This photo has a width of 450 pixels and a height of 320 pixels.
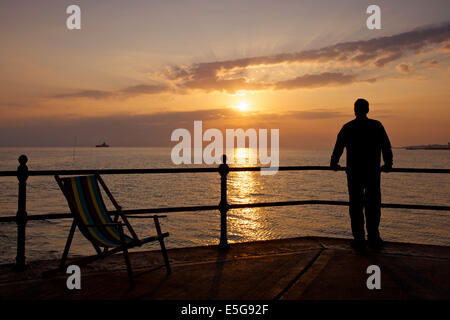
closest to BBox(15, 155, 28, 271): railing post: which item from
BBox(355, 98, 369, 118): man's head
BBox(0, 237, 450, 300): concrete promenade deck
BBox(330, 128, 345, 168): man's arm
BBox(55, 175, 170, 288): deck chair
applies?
BBox(0, 237, 450, 300): concrete promenade deck

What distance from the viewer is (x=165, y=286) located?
3.48 m

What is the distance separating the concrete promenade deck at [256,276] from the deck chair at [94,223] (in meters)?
0.26

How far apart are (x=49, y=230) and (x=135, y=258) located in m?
16.2

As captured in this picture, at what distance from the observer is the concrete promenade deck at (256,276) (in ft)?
10.7

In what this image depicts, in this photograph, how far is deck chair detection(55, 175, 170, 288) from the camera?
11.7 feet

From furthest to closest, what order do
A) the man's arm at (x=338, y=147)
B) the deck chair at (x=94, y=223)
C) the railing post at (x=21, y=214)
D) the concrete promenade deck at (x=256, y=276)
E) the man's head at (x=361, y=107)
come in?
the man's arm at (x=338, y=147) < the man's head at (x=361, y=107) < the railing post at (x=21, y=214) < the deck chair at (x=94, y=223) < the concrete promenade deck at (x=256, y=276)

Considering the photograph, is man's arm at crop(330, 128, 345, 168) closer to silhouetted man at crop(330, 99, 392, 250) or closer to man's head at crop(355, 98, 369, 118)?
silhouetted man at crop(330, 99, 392, 250)

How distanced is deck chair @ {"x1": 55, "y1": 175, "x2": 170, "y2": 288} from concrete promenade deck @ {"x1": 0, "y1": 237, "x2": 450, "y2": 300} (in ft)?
0.85

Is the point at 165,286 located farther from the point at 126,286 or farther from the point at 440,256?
the point at 440,256

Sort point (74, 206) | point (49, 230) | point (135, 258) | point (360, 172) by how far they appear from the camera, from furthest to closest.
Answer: point (49, 230)
point (360, 172)
point (135, 258)
point (74, 206)

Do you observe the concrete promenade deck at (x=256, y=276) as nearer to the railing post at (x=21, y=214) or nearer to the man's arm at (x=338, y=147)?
the railing post at (x=21, y=214)

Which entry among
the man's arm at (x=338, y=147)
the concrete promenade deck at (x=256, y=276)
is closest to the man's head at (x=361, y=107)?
the man's arm at (x=338, y=147)

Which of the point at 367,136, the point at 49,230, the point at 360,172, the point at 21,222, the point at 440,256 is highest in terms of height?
the point at 367,136
